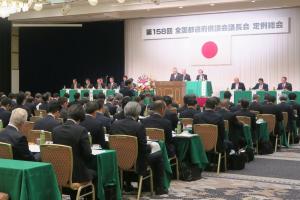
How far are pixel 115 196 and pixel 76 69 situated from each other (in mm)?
16808

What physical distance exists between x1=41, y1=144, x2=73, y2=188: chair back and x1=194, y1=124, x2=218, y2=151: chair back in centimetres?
301

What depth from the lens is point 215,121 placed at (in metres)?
7.21

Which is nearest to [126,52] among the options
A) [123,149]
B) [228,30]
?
[228,30]

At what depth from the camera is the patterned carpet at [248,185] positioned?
233 inches

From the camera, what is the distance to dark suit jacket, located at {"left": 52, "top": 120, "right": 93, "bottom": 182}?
4.64 m

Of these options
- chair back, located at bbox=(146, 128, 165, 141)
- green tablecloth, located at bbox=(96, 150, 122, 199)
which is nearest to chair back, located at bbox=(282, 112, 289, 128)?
chair back, located at bbox=(146, 128, 165, 141)

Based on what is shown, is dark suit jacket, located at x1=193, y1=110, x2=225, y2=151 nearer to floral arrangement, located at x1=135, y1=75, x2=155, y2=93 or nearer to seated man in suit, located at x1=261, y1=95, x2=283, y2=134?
seated man in suit, located at x1=261, y1=95, x2=283, y2=134

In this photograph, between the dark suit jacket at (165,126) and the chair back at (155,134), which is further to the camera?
the dark suit jacket at (165,126)

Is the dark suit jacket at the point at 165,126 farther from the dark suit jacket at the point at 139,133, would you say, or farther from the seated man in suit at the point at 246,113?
the seated man in suit at the point at 246,113

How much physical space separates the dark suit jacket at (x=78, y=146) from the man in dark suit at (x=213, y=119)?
2.98 meters

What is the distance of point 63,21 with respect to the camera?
20703 millimetres

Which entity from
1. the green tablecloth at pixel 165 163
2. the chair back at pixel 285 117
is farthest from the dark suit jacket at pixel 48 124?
the chair back at pixel 285 117

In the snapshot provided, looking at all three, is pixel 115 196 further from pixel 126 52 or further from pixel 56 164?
pixel 126 52

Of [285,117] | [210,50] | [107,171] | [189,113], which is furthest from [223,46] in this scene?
[107,171]
